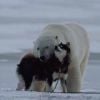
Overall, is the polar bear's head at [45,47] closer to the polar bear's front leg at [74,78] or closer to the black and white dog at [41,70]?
the black and white dog at [41,70]

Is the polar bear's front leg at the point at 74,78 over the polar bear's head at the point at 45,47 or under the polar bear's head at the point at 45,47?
under

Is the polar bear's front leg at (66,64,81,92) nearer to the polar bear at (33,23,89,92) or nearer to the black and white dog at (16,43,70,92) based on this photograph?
the polar bear at (33,23,89,92)

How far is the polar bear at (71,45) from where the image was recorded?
4.44 metres

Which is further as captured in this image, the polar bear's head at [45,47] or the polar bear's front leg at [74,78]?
the polar bear's front leg at [74,78]

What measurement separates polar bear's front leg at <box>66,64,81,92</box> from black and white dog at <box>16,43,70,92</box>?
11 centimetres

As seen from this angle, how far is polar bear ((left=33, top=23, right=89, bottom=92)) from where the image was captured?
4.44m

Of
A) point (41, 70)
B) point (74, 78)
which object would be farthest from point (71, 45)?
point (41, 70)

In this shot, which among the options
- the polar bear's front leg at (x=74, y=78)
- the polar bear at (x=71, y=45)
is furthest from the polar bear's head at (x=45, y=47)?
the polar bear's front leg at (x=74, y=78)

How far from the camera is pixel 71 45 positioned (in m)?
4.72

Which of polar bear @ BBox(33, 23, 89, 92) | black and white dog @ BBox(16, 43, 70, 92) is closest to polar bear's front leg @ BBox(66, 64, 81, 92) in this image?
polar bear @ BBox(33, 23, 89, 92)

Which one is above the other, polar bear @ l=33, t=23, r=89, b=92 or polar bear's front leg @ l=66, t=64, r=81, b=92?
polar bear @ l=33, t=23, r=89, b=92

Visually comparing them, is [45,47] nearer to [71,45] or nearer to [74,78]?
[71,45]

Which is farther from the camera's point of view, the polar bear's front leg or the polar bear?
the polar bear's front leg

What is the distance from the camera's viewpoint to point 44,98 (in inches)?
115
